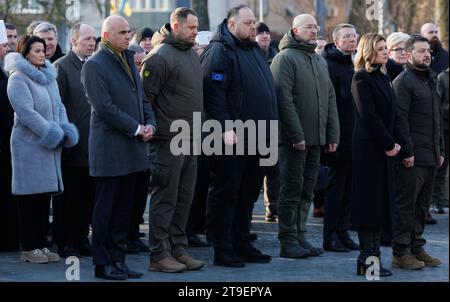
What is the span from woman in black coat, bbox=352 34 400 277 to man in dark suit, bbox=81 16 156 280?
1.75 m

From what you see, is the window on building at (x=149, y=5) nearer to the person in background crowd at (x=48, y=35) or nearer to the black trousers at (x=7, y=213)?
the person in background crowd at (x=48, y=35)

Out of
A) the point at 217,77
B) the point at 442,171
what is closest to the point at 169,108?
the point at 217,77

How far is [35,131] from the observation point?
33.4ft

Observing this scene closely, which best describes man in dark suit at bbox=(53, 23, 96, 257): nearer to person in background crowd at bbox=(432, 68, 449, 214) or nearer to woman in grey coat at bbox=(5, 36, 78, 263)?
woman in grey coat at bbox=(5, 36, 78, 263)

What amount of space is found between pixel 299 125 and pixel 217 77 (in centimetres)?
99

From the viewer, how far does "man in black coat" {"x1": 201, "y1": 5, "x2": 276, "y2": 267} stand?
10.4m

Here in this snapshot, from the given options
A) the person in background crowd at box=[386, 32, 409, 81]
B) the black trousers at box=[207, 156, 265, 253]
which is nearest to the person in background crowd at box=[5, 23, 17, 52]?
the black trousers at box=[207, 156, 265, 253]

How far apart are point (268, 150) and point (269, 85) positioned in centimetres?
58

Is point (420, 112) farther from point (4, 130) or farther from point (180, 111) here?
point (4, 130)

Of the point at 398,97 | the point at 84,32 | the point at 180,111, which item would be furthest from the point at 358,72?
the point at 84,32

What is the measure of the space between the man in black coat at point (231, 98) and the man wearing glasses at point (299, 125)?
37 cm

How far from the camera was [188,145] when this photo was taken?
10195 millimetres

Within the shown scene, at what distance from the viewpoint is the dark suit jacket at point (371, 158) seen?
9.99m
